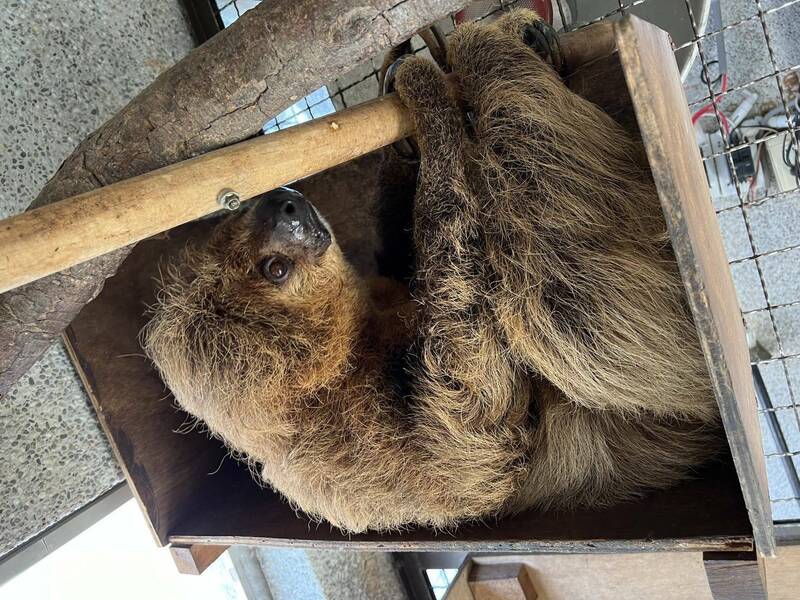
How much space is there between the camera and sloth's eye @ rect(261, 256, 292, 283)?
159 centimetres

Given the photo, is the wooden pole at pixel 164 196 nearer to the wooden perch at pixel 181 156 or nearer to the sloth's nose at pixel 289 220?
the wooden perch at pixel 181 156

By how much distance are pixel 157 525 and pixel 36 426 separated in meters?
0.50

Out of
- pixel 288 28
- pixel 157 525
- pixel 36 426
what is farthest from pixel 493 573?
pixel 288 28

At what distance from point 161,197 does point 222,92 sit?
352 mm

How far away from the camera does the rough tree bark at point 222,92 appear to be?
3.67 feet

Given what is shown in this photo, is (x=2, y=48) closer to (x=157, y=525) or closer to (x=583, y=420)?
(x=157, y=525)

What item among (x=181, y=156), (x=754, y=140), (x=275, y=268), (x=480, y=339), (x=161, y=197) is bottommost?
(x=480, y=339)

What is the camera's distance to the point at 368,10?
109 cm

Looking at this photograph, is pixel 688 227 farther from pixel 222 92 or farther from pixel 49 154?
pixel 49 154

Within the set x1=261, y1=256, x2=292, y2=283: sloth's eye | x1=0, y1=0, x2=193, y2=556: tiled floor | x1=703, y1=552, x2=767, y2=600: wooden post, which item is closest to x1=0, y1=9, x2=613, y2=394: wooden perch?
x1=261, y1=256, x2=292, y2=283: sloth's eye

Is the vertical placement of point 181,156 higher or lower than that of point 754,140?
higher

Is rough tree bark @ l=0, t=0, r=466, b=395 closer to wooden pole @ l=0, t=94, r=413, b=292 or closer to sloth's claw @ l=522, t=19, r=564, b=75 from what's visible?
wooden pole @ l=0, t=94, r=413, b=292

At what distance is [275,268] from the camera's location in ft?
5.21

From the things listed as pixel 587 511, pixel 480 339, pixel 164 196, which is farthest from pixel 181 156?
pixel 587 511
